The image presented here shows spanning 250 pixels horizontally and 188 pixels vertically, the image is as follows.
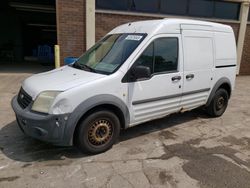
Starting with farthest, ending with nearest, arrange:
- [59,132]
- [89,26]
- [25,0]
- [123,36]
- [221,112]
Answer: [25,0] → [89,26] → [221,112] → [123,36] → [59,132]

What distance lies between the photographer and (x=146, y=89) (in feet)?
13.0

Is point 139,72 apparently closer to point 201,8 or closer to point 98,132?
point 98,132

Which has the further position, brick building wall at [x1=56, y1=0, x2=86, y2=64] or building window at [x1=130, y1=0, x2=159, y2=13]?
building window at [x1=130, y1=0, x2=159, y2=13]

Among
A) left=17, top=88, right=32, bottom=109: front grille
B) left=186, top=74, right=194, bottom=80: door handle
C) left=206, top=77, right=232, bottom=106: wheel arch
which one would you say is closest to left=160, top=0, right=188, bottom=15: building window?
left=206, top=77, right=232, bottom=106: wheel arch

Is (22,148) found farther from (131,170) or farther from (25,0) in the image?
(25,0)

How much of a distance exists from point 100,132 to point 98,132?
0.12 ft

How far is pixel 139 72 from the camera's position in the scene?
145 inches

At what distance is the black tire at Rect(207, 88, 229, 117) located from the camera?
A: 18.2 ft

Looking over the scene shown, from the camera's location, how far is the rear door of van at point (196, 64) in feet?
15.0

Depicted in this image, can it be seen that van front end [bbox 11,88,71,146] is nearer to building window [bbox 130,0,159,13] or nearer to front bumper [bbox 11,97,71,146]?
front bumper [bbox 11,97,71,146]

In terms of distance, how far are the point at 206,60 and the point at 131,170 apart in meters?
2.91

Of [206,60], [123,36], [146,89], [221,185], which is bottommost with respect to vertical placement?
[221,185]

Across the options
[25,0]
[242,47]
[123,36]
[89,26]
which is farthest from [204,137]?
[25,0]

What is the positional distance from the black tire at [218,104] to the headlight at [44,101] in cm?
376
